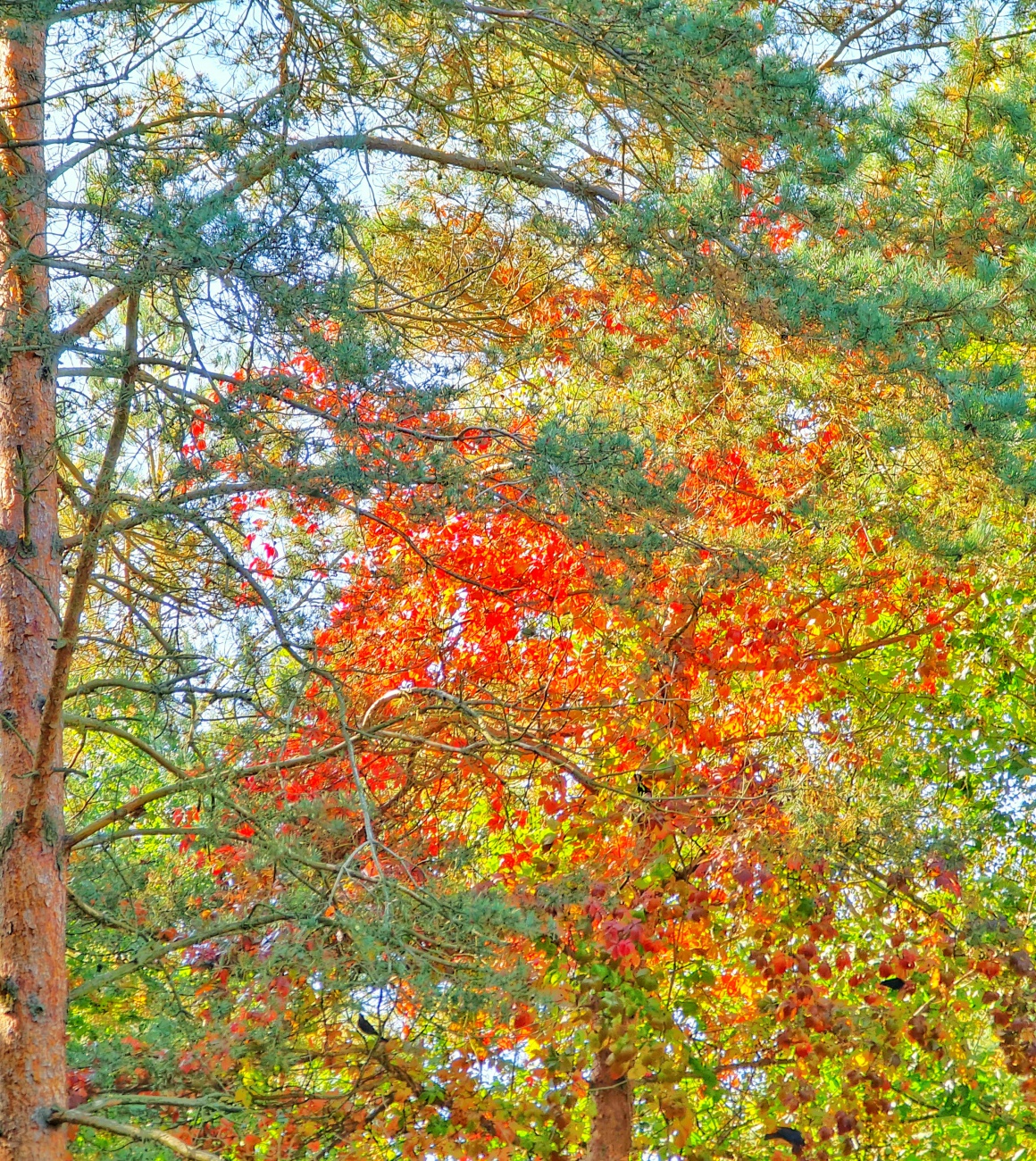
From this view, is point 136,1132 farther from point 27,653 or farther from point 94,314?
point 94,314

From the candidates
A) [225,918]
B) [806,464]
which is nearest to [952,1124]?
[806,464]

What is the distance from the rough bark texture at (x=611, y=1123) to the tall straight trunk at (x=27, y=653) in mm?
3578

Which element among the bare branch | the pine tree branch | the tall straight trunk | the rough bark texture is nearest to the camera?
the pine tree branch

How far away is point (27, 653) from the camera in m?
4.81

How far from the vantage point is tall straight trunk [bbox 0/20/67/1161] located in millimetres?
4234

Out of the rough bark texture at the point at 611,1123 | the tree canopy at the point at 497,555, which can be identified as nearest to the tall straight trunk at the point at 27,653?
the tree canopy at the point at 497,555

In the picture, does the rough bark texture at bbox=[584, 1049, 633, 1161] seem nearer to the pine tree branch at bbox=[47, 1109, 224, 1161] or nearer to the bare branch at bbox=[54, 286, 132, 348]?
the pine tree branch at bbox=[47, 1109, 224, 1161]

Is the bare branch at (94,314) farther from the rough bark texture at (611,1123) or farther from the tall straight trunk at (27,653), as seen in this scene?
the rough bark texture at (611,1123)

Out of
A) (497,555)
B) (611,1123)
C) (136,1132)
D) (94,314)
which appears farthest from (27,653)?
(611,1123)

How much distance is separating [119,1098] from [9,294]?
3.06 metres

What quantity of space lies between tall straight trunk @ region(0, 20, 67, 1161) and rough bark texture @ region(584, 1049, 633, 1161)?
3.58 metres

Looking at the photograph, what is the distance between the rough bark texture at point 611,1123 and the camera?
712 centimetres

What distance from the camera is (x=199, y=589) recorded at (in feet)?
16.0

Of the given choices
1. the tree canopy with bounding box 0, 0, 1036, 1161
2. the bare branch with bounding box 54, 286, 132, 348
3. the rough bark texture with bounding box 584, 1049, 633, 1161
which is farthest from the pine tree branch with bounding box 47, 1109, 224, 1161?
the rough bark texture with bounding box 584, 1049, 633, 1161
